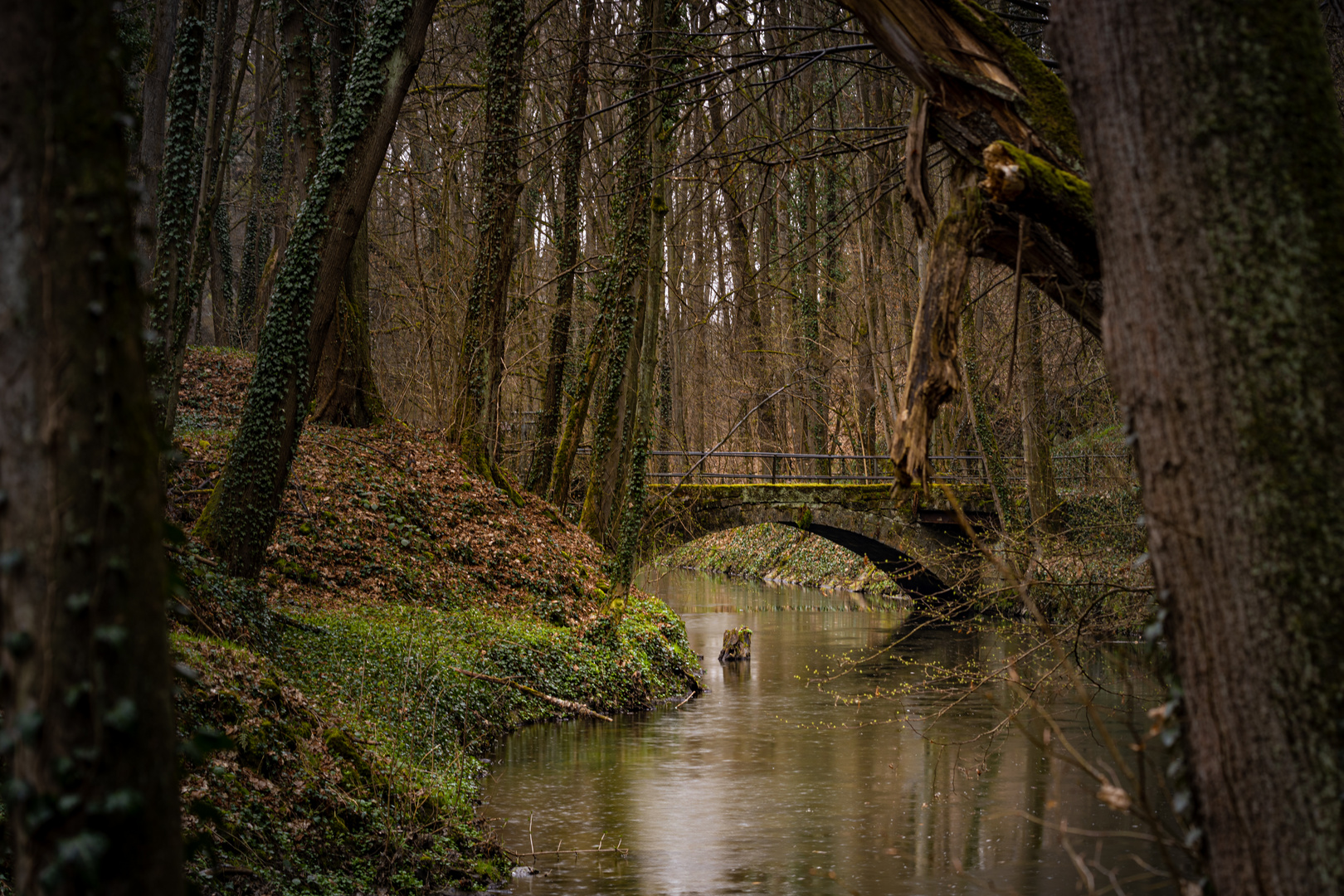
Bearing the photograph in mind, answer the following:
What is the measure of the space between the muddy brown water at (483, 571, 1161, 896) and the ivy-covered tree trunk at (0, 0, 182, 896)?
4.16 meters

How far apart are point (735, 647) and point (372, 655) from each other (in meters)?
8.97

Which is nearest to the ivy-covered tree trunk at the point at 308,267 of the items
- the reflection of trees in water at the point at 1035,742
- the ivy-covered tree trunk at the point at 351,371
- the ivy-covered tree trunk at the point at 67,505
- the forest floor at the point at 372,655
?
the forest floor at the point at 372,655

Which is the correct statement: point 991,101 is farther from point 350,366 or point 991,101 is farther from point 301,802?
point 350,366

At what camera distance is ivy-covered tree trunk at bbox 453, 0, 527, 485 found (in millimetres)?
15156

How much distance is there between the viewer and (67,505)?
1.66m

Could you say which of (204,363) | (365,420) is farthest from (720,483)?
(204,363)

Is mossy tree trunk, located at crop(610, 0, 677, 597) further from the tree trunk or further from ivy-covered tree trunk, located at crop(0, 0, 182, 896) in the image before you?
ivy-covered tree trunk, located at crop(0, 0, 182, 896)

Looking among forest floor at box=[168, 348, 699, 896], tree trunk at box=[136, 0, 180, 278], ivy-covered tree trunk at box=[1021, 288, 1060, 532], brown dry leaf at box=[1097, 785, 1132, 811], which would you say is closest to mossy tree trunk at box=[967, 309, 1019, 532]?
ivy-covered tree trunk at box=[1021, 288, 1060, 532]

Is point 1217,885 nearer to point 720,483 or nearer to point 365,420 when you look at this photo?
point 365,420

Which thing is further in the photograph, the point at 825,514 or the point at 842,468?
the point at 842,468

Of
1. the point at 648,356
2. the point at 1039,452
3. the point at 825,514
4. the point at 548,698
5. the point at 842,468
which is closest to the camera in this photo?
the point at 548,698

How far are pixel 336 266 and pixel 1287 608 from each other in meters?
9.16

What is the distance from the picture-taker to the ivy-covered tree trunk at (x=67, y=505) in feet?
5.40

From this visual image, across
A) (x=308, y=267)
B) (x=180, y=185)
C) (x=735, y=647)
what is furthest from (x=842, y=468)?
(x=180, y=185)
